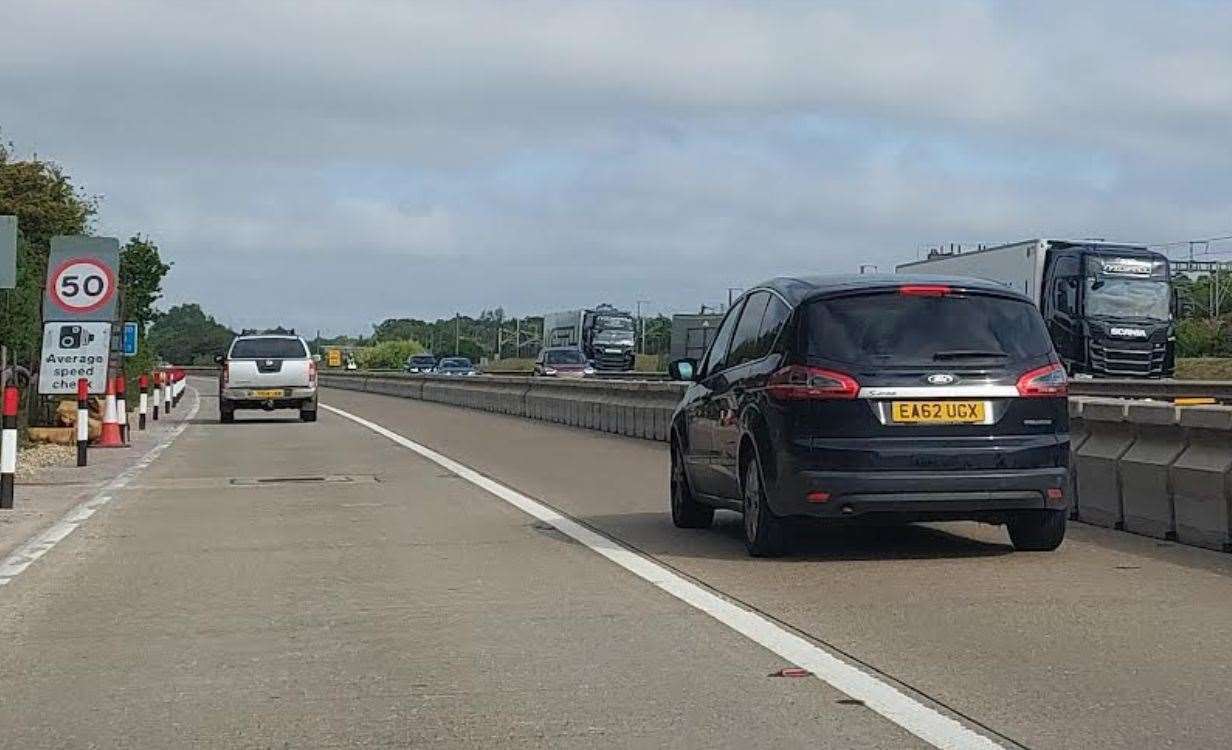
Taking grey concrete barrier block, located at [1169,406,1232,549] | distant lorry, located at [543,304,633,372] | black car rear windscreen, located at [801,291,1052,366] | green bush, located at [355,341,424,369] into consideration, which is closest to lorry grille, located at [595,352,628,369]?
distant lorry, located at [543,304,633,372]

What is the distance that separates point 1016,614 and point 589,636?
7.17 feet

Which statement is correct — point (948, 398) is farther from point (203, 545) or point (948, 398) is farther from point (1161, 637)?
point (203, 545)

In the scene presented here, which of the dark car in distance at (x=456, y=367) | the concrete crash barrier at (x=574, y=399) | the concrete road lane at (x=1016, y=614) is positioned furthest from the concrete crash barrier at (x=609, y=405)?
the dark car in distance at (x=456, y=367)

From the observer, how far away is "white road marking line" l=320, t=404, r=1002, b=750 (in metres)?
6.24

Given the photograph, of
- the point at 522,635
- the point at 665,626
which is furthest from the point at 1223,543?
the point at 522,635

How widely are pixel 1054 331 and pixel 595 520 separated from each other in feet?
91.4

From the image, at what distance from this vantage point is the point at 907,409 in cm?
1038

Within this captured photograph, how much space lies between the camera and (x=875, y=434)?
10.3m

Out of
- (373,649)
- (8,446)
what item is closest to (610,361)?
(8,446)

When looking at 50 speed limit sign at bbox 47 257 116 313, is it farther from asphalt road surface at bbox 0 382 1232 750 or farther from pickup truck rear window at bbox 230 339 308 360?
pickup truck rear window at bbox 230 339 308 360

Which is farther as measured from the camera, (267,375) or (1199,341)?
(1199,341)

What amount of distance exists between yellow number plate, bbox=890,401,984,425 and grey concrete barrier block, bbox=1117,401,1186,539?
234 cm

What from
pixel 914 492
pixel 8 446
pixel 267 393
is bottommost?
pixel 267 393

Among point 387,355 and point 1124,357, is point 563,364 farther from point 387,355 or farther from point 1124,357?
point 387,355
